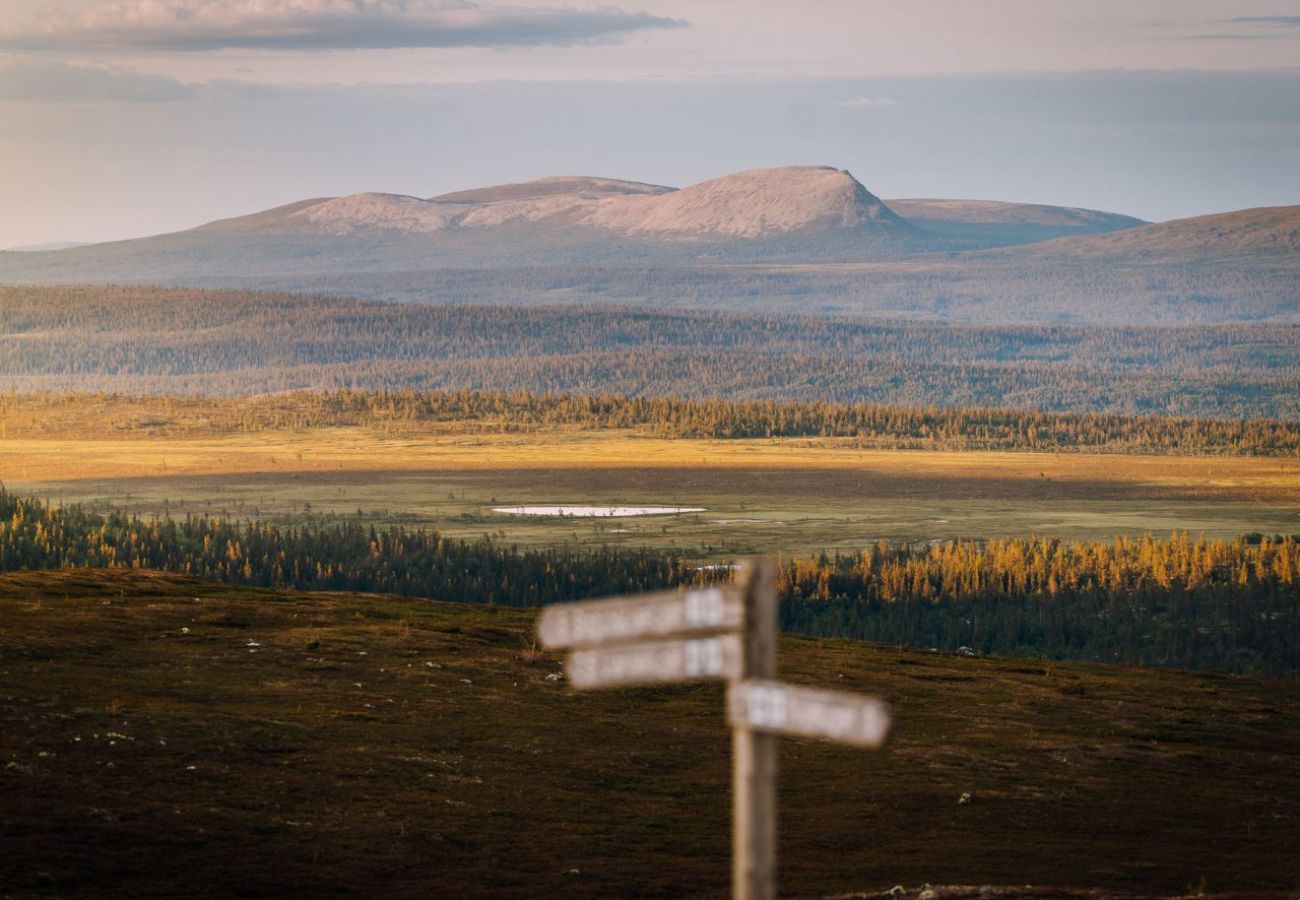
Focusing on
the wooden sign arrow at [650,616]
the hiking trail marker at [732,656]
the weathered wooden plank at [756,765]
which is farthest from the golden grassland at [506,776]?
the wooden sign arrow at [650,616]

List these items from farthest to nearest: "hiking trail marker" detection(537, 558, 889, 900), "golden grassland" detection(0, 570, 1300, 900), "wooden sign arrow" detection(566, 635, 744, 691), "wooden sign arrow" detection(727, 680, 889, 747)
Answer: "golden grassland" detection(0, 570, 1300, 900) → "wooden sign arrow" detection(566, 635, 744, 691) → "hiking trail marker" detection(537, 558, 889, 900) → "wooden sign arrow" detection(727, 680, 889, 747)

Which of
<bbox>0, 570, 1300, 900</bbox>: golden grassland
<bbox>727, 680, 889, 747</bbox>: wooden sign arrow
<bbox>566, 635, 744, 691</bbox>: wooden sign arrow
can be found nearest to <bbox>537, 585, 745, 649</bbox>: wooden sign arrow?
<bbox>566, 635, 744, 691</bbox>: wooden sign arrow

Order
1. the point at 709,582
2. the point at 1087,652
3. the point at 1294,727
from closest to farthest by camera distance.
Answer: the point at 1294,727
the point at 1087,652
the point at 709,582

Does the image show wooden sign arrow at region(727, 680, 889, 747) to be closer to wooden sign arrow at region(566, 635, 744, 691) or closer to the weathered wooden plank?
the weathered wooden plank

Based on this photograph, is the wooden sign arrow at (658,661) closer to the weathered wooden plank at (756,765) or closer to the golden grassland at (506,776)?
the weathered wooden plank at (756,765)

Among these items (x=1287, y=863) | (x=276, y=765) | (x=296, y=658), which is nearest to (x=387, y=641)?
(x=296, y=658)

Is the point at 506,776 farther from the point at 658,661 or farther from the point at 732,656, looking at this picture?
the point at 658,661

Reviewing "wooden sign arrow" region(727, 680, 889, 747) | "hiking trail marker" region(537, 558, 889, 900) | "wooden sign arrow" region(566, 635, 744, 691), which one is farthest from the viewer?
"wooden sign arrow" region(566, 635, 744, 691)

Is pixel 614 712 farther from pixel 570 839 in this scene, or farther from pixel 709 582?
pixel 709 582

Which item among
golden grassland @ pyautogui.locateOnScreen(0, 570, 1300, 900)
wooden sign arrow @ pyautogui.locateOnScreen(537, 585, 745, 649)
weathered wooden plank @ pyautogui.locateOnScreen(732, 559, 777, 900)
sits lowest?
golden grassland @ pyautogui.locateOnScreen(0, 570, 1300, 900)
